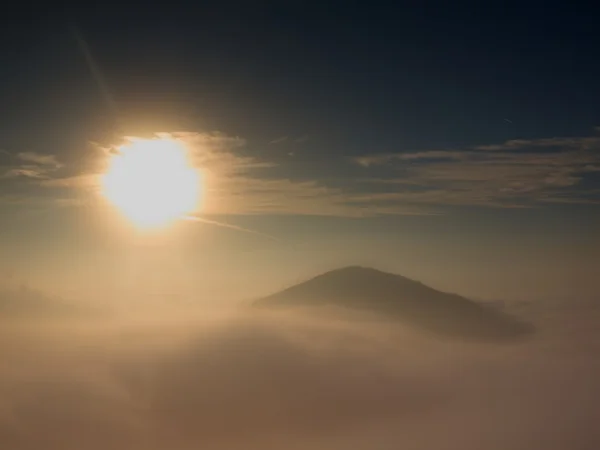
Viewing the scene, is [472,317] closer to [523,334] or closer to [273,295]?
[523,334]

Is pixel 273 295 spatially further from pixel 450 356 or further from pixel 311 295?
pixel 450 356

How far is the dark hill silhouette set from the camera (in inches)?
2625

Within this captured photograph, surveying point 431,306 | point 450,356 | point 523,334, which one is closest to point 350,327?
→ point 450,356

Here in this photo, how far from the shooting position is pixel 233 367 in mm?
42688

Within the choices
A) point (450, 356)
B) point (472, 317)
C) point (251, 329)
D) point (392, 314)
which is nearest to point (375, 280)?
point (392, 314)

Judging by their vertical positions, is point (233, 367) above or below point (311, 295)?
below

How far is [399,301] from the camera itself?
70375 mm

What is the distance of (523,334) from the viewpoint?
66188 mm

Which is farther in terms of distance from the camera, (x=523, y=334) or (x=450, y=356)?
(x=523, y=334)

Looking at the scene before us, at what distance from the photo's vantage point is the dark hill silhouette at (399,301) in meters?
66.7

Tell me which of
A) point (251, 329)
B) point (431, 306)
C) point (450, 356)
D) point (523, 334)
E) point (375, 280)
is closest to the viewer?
point (450, 356)

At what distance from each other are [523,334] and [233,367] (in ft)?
143

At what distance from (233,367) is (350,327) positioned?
17001mm

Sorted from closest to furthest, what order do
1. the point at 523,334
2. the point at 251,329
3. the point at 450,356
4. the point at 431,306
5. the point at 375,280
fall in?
the point at 450,356 < the point at 251,329 < the point at 523,334 < the point at 431,306 < the point at 375,280
